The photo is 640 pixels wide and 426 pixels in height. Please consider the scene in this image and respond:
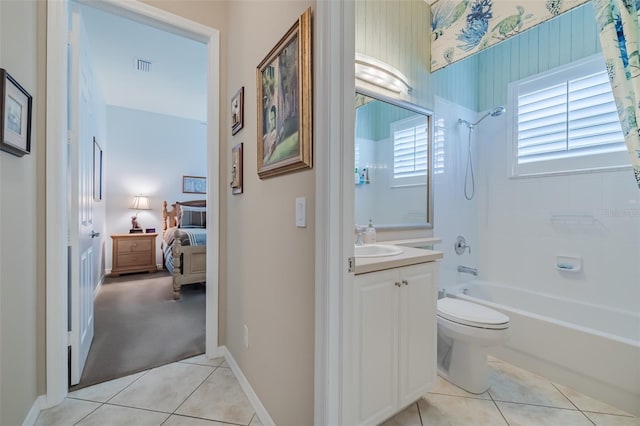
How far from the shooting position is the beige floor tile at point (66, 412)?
1.37m

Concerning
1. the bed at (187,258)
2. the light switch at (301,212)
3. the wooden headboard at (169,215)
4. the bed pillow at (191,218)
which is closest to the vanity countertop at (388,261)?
the light switch at (301,212)

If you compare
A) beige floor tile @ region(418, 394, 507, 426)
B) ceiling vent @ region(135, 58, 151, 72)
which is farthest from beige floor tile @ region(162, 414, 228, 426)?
ceiling vent @ region(135, 58, 151, 72)

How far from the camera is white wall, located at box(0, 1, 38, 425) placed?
112 centimetres

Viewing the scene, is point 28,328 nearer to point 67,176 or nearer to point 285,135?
point 67,176

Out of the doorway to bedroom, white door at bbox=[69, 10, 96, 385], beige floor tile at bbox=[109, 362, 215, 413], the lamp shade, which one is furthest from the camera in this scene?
the lamp shade

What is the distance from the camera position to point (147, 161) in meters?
4.90

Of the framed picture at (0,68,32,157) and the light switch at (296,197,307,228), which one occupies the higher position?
the framed picture at (0,68,32,157)

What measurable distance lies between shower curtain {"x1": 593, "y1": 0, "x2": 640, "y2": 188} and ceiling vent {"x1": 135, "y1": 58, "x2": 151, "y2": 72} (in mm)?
3937

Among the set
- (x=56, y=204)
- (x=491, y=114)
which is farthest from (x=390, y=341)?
(x=491, y=114)

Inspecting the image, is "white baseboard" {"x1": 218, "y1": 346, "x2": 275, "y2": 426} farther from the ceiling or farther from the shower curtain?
the ceiling

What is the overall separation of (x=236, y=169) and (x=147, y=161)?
4116 millimetres

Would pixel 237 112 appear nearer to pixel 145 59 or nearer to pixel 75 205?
pixel 75 205

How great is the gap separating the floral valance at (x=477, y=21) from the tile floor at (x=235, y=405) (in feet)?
7.52

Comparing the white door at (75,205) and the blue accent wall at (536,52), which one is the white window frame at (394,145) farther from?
the white door at (75,205)
